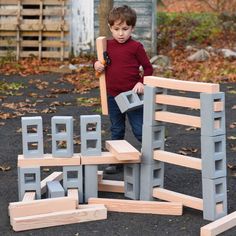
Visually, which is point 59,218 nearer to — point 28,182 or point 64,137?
point 28,182

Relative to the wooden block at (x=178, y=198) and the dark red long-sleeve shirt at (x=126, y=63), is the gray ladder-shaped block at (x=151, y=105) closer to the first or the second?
the wooden block at (x=178, y=198)

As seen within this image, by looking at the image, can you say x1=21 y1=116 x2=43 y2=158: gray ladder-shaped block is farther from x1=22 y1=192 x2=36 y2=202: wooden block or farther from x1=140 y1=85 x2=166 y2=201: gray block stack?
x1=140 y1=85 x2=166 y2=201: gray block stack

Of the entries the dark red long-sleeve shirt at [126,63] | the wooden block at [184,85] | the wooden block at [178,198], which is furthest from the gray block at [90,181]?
the dark red long-sleeve shirt at [126,63]

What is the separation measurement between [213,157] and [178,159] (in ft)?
1.16

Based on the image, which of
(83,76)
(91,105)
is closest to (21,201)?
(91,105)

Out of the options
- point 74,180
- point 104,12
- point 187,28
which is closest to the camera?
point 74,180

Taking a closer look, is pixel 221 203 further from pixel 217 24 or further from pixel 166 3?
pixel 166 3

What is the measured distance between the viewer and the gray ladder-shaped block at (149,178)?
5.75 m

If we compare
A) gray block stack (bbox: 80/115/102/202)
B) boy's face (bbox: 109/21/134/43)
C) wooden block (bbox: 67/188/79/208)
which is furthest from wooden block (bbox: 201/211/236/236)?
boy's face (bbox: 109/21/134/43)

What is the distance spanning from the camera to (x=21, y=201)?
18.2 feet

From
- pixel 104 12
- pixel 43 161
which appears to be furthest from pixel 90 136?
pixel 104 12

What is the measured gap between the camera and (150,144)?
5.68 metres

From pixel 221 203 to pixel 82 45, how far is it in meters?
11.2

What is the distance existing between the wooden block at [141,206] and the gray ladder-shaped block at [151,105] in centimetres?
64
